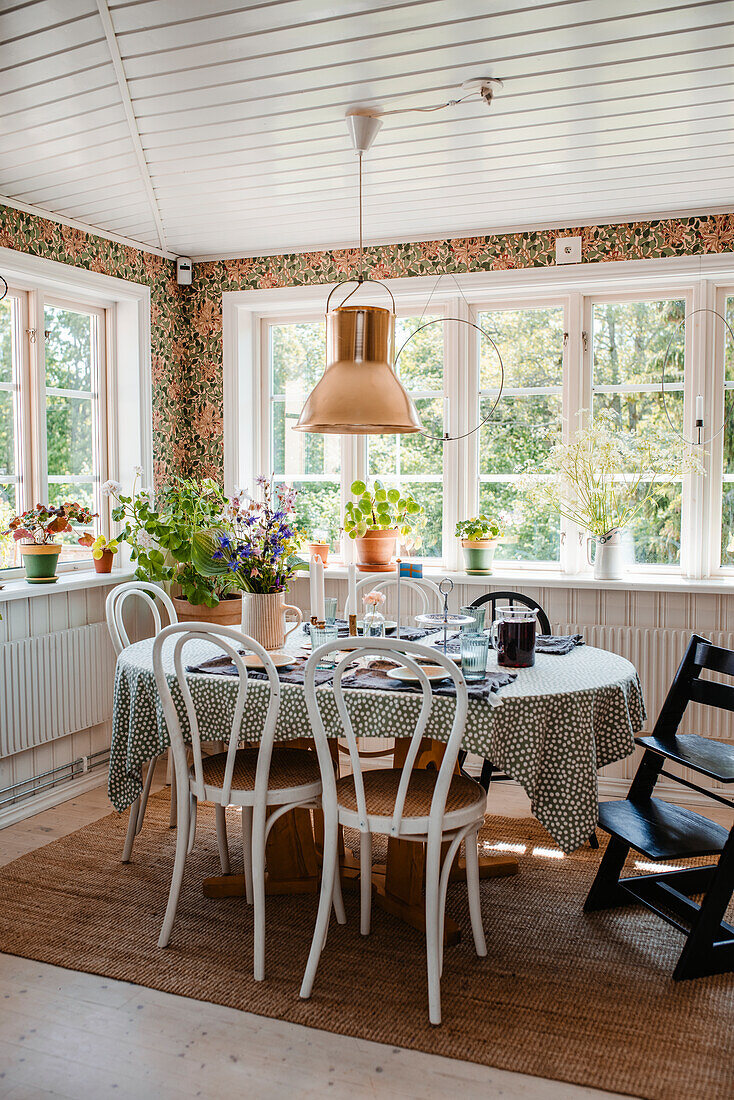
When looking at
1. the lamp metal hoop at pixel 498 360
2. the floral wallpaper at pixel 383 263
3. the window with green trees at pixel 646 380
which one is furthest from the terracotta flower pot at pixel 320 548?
the window with green trees at pixel 646 380

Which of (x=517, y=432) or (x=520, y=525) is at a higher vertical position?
(x=517, y=432)

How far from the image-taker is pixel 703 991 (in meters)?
2.38

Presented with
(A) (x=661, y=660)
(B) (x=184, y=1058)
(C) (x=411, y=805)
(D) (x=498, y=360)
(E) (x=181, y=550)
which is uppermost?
(D) (x=498, y=360)

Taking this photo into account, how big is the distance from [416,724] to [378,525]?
6.82 feet

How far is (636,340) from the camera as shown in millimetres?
4078

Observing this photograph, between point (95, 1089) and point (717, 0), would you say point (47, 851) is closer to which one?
point (95, 1089)

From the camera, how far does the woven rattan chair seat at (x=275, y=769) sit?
256cm

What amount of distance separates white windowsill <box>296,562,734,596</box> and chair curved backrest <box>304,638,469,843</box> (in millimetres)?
1301

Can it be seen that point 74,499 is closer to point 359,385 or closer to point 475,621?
point 359,385

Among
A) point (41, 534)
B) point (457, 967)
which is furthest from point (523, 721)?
point (41, 534)

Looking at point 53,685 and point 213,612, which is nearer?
point 53,685

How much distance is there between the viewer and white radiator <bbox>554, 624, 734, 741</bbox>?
3732 mm

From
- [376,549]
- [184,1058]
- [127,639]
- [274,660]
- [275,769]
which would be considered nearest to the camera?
[184,1058]

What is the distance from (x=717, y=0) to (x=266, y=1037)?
2.82m
